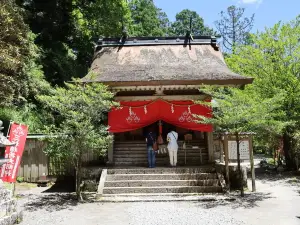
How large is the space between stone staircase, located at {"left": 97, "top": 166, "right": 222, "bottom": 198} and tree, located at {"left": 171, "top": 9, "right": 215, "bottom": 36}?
125 feet

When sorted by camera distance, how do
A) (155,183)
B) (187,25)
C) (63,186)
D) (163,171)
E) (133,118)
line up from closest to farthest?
(155,183)
(163,171)
(63,186)
(133,118)
(187,25)

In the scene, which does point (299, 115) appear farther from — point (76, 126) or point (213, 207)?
point (76, 126)

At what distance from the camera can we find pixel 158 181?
416 inches

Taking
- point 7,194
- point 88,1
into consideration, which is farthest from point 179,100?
point 88,1

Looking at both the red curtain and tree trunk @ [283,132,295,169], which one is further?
tree trunk @ [283,132,295,169]

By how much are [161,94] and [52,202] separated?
6.48 meters

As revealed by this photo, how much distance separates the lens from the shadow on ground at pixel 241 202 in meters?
8.44

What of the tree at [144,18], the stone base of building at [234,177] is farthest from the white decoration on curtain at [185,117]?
the tree at [144,18]

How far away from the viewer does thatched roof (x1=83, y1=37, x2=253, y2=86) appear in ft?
39.7

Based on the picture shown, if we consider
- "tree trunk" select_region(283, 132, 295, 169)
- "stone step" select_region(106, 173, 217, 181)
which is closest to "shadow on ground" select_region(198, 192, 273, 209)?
"stone step" select_region(106, 173, 217, 181)

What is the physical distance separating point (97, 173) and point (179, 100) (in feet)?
15.6

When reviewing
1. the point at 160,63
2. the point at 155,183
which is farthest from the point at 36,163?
the point at 160,63

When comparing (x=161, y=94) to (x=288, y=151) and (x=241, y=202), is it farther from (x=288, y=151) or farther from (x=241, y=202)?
(x=288, y=151)

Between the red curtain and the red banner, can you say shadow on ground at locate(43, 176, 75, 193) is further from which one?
the red banner
